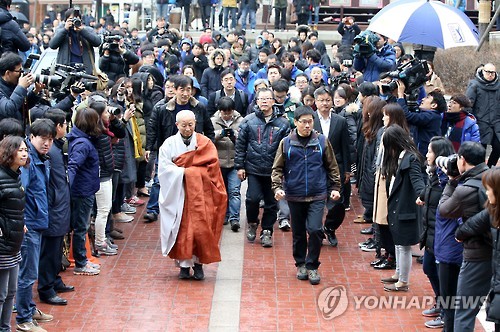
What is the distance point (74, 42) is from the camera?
1400cm

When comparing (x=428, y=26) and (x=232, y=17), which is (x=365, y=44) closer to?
(x=428, y=26)

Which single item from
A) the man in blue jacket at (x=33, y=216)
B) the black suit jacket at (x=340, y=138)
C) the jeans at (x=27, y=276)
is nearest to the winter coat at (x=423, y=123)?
the black suit jacket at (x=340, y=138)

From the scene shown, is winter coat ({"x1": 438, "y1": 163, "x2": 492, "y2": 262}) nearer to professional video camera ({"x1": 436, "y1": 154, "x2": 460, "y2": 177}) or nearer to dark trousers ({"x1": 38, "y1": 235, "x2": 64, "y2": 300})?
professional video camera ({"x1": 436, "y1": 154, "x2": 460, "y2": 177})

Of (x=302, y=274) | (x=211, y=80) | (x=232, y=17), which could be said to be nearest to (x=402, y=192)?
(x=302, y=274)

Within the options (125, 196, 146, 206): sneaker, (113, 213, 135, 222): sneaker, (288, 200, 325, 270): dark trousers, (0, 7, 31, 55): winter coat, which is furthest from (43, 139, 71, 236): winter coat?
(125, 196, 146, 206): sneaker

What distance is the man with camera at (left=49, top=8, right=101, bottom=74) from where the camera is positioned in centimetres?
1379

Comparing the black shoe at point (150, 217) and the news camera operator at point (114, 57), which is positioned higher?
the news camera operator at point (114, 57)

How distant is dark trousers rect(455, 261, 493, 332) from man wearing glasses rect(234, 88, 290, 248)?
13.8ft

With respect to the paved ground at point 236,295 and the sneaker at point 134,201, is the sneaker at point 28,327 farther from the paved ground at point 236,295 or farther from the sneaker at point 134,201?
the sneaker at point 134,201

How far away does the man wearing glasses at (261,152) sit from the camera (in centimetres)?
1187

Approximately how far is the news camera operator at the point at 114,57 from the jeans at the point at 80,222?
527 cm

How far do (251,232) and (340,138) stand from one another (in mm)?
1650

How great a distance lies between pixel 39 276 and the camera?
9570 mm

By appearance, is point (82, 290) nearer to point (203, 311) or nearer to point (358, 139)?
point (203, 311)
